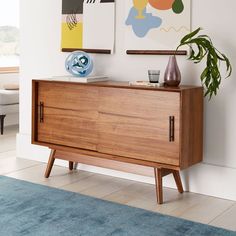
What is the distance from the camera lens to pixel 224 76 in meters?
3.19

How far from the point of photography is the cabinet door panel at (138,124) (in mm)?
3037

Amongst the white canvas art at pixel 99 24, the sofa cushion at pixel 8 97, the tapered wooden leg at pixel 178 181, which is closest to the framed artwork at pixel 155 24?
the white canvas art at pixel 99 24

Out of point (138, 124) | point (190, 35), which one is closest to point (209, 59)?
point (190, 35)

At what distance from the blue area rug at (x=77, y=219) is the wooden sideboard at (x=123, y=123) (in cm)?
36

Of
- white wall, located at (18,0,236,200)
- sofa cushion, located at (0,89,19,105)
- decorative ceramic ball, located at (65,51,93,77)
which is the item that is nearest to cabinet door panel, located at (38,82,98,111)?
decorative ceramic ball, located at (65,51,93,77)

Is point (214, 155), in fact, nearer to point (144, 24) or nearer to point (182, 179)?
point (182, 179)

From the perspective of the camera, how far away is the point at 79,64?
3617 millimetres

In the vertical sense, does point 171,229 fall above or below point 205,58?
below

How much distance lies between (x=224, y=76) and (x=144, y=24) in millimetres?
722

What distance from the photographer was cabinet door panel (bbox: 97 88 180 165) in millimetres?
3037

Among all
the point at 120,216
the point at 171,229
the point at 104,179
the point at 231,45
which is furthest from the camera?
the point at 104,179

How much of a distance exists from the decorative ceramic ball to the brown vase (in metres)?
0.71

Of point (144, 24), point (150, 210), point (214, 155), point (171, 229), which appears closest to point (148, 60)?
point (144, 24)

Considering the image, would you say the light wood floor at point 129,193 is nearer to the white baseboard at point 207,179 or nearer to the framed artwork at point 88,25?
the white baseboard at point 207,179
